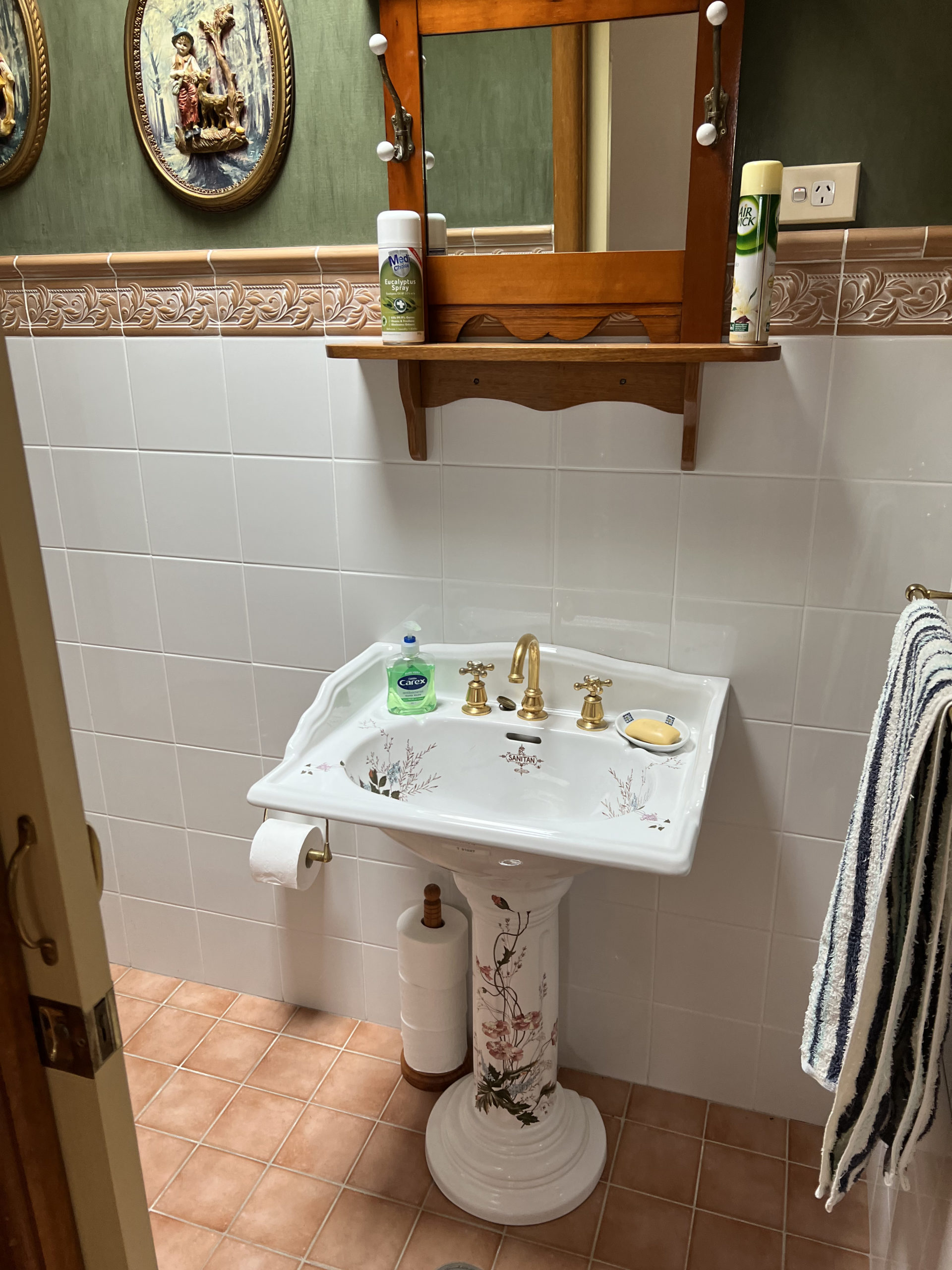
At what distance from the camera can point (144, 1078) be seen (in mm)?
1944

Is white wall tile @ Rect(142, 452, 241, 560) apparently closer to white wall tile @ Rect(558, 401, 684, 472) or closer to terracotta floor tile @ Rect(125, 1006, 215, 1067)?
white wall tile @ Rect(558, 401, 684, 472)

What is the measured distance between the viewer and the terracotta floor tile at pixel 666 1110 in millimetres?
1795

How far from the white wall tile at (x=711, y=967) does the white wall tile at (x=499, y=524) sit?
27.5 inches

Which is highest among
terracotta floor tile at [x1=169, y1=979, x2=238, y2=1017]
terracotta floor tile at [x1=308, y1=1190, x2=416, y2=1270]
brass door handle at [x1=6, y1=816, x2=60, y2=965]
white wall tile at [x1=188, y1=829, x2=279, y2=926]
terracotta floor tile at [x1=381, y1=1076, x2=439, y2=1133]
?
brass door handle at [x1=6, y1=816, x2=60, y2=965]

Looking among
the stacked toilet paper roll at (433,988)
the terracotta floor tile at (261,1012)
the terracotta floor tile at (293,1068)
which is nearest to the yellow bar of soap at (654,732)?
the stacked toilet paper roll at (433,988)

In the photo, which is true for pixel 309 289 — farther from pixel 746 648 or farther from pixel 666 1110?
pixel 666 1110

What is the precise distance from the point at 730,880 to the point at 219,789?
41.4 inches

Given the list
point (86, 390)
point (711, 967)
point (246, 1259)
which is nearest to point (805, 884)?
point (711, 967)

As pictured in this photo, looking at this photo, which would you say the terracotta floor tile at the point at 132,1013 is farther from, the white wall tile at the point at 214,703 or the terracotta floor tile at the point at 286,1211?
the white wall tile at the point at 214,703

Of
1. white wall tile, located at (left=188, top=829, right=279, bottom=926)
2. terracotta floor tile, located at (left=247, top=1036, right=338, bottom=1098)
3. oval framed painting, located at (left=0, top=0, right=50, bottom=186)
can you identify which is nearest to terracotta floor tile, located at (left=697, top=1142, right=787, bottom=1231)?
terracotta floor tile, located at (left=247, top=1036, right=338, bottom=1098)

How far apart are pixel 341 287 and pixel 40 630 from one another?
Answer: 1.08 m

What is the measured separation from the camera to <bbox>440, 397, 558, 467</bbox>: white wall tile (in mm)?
1567

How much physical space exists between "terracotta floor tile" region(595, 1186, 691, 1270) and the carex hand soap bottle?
913mm

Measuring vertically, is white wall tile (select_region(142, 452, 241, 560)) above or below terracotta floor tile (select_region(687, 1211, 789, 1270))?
above
